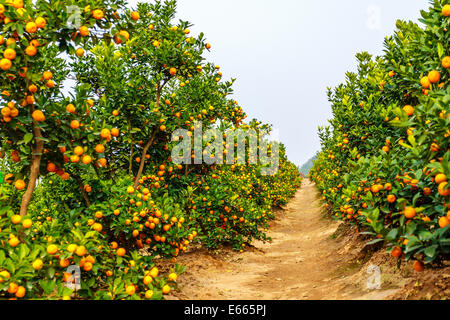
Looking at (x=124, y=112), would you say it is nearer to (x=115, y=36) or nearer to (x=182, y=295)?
(x=115, y=36)

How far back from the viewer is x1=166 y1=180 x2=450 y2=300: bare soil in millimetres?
3549

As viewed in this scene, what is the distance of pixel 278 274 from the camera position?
643 cm

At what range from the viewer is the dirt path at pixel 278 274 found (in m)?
4.64

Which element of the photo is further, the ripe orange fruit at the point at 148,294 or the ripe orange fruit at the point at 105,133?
the ripe orange fruit at the point at 105,133

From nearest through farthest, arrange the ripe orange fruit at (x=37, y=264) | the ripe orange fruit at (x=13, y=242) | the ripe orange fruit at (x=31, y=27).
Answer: the ripe orange fruit at (x=37, y=264) → the ripe orange fruit at (x=13, y=242) → the ripe orange fruit at (x=31, y=27)

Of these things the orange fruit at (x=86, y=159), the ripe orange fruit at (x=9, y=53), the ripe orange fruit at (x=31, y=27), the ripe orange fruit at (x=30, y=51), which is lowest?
the orange fruit at (x=86, y=159)

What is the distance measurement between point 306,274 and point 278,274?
0.60m

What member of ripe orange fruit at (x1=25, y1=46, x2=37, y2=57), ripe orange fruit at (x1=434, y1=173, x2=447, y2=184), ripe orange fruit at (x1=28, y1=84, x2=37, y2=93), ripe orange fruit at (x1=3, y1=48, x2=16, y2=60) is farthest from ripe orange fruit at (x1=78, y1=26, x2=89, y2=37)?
ripe orange fruit at (x1=434, y1=173, x2=447, y2=184)

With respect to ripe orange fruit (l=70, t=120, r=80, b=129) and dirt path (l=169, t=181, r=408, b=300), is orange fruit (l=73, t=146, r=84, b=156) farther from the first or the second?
dirt path (l=169, t=181, r=408, b=300)

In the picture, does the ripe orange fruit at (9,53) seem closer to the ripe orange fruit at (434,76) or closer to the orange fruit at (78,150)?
the orange fruit at (78,150)

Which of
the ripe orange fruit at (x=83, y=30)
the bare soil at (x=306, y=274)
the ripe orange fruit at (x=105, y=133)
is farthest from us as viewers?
the bare soil at (x=306, y=274)

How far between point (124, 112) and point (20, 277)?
10.6ft

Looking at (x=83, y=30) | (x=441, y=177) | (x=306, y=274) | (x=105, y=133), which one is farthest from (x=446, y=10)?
(x=306, y=274)

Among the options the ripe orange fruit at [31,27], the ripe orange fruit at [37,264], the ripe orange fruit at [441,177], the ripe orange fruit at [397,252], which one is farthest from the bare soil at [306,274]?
the ripe orange fruit at [31,27]
